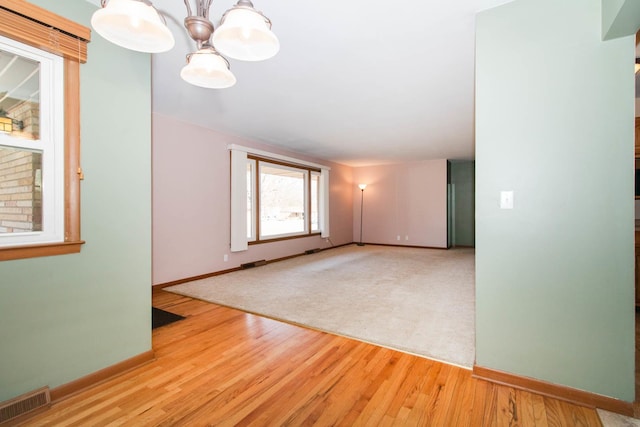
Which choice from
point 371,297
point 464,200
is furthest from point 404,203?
point 371,297

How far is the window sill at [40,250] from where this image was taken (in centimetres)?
150

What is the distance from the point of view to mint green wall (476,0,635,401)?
156 centimetres

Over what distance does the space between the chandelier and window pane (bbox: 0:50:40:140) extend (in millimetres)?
814

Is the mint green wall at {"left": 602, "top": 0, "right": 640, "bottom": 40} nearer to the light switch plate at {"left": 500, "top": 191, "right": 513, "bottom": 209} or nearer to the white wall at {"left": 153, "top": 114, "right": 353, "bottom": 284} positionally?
the light switch plate at {"left": 500, "top": 191, "right": 513, "bottom": 209}

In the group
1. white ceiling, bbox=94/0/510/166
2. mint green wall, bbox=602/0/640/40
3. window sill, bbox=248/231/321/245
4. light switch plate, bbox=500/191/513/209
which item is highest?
white ceiling, bbox=94/0/510/166

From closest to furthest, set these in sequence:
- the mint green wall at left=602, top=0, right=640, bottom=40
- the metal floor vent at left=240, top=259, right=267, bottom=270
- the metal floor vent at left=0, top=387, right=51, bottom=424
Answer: the mint green wall at left=602, top=0, right=640, bottom=40 < the metal floor vent at left=0, top=387, right=51, bottom=424 < the metal floor vent at left=240, top=259, right=267, bottom=270

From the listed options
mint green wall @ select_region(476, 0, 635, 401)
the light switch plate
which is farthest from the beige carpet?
the light switch plate

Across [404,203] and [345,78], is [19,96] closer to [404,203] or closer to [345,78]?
[345,78]

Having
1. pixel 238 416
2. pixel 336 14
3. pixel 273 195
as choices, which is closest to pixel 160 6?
pixel 336 14

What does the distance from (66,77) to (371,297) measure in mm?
3399

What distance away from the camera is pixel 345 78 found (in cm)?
296

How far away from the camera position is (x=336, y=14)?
1.96 metres

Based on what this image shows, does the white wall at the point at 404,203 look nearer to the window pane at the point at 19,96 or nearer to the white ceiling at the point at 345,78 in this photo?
the white ceiling at the point at 345,78

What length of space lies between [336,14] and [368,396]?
8.03 ft
